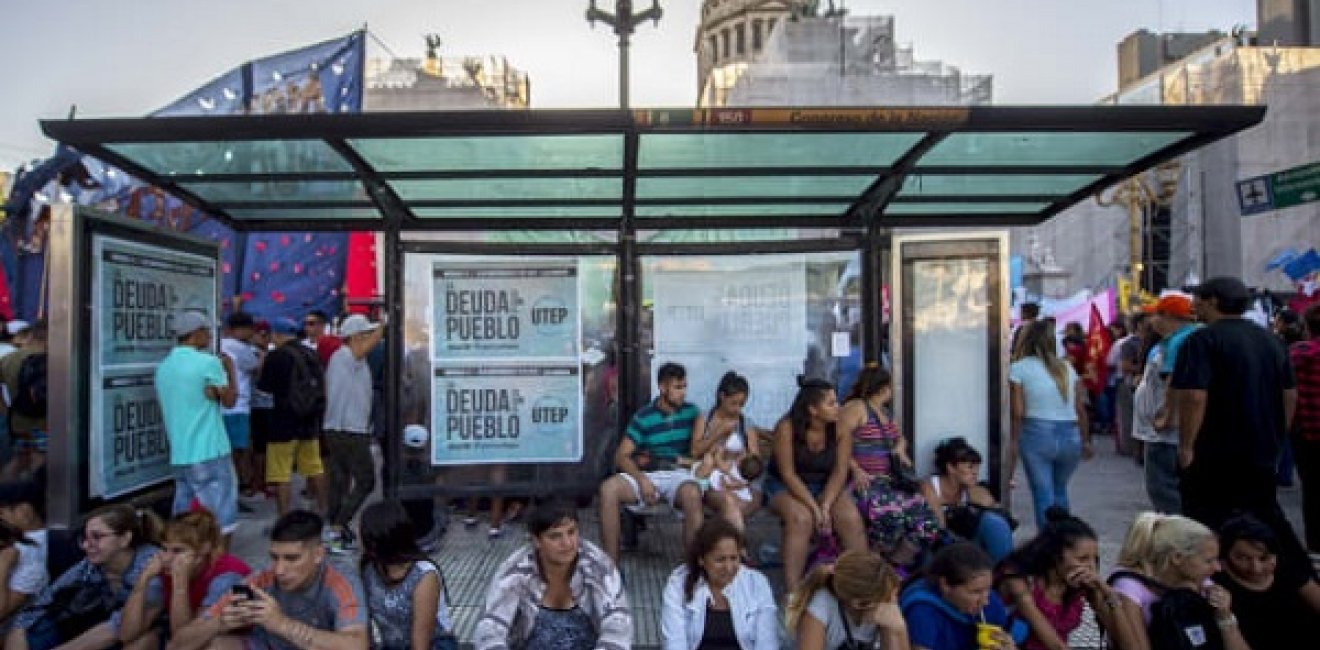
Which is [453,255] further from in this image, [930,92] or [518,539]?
[930,92]

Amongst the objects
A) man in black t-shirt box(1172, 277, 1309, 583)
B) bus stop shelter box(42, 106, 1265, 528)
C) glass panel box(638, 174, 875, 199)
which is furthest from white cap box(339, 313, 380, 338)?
man in black t-shirt box(1172, 277, 1309, 583)

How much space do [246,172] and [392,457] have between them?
2.06 meters

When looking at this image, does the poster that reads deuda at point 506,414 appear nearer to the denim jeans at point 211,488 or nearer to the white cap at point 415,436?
the white cap at point 415,436

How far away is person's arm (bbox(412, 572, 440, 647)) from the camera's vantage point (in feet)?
11.4

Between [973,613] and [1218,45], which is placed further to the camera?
[1218,45]

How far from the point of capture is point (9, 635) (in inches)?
156

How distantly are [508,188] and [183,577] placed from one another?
3283mm

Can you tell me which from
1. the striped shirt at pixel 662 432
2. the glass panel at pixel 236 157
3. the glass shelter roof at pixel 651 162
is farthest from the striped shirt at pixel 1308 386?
the glass panel at pixel 236 157

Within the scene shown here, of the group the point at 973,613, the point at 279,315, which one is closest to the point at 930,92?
the point at 279,315

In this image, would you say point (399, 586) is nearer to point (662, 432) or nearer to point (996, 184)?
point (662, 432)

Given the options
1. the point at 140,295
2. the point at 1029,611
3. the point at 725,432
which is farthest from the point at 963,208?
the point at 140,295

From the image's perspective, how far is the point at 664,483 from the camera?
5426mm

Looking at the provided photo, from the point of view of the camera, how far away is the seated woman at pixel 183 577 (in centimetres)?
371

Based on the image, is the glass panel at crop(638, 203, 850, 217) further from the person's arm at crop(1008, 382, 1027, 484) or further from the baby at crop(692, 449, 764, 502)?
the baby at crop(692, 449, 764, 502)
